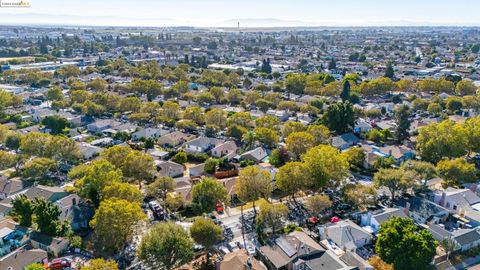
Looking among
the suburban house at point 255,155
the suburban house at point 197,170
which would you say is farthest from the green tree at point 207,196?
the suburban house at point 255,155

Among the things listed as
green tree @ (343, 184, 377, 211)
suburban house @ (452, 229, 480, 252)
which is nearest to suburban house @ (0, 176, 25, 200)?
green tree @ (343, 184, 377, 211)

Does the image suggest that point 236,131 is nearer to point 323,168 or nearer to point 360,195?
point 323,168

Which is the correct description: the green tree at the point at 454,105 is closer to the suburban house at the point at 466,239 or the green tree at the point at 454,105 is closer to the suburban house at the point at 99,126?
the suburban house at the point at 466,239

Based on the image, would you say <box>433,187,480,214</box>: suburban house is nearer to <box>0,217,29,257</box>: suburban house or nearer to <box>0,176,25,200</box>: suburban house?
<box>0,217,29,257</box>: suburban house

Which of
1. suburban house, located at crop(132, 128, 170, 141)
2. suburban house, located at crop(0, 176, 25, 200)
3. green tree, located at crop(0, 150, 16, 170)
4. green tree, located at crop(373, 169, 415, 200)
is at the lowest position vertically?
suburban house, located at crop(0, 176, 25, 200)

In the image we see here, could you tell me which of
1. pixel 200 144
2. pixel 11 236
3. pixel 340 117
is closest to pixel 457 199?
pixel 340 117
